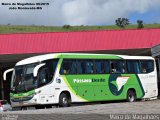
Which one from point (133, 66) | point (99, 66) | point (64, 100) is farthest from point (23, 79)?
point (133, 66)

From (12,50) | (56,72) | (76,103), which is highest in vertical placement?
(12,50)

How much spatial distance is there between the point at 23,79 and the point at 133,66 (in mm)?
7536

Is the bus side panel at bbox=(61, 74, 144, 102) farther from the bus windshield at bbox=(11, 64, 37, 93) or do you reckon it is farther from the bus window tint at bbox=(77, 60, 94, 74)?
the bus windshield at bbox=(11, 64, 37, 93)

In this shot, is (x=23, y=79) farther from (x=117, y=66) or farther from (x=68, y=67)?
(x=117, y=66)

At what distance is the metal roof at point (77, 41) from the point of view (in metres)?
32.9

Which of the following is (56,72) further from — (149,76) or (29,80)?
(149,76)

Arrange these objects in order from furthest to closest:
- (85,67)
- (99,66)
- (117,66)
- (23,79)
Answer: (117,66)
(99,66)
(85,67)
(23,79)

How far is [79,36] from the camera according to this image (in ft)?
111

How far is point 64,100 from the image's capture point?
22281 mm

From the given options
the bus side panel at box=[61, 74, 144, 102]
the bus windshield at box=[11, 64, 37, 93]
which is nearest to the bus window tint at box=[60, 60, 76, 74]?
the bus side panel at box=[61, 74, 144, 102]

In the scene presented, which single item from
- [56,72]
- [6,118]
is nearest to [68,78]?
[56,72]

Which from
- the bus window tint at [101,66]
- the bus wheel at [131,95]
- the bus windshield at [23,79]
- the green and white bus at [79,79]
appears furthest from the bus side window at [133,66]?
the bus windshield at [23,79]

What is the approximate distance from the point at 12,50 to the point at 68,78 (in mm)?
11358

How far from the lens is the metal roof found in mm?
32906
